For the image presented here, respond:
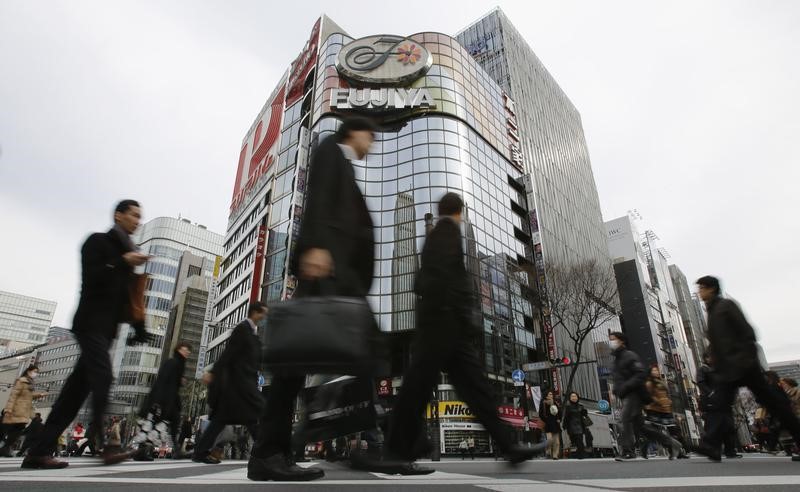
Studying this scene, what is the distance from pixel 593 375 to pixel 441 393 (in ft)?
71.8

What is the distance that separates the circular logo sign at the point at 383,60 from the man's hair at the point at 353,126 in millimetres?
37215

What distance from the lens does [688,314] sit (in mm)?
87062

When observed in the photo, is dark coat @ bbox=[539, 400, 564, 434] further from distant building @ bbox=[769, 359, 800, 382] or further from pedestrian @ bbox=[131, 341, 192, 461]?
distant building @ bbox=[769, 359, 800, 382]

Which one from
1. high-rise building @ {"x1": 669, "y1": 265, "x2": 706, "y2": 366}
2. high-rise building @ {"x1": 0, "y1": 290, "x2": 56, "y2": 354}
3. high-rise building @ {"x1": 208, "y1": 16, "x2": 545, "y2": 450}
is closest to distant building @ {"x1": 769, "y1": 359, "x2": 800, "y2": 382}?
high-rise building @ {"x1": 669, "y1": 265, "x2": 706, "y2": 366}

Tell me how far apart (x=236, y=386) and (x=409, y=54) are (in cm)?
3895

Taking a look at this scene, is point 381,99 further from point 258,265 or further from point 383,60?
point 258,265

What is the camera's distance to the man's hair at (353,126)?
2418mm

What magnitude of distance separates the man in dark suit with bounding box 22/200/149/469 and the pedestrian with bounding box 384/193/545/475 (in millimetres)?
1875

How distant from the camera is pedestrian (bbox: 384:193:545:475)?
7.91 ft

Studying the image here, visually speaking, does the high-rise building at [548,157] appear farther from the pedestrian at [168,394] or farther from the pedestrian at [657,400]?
the pedestrian at [168,394]

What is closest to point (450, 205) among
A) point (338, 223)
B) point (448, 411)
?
point (338, 223)

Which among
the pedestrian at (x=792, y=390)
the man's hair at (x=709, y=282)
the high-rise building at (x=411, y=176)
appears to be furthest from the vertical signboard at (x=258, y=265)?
the man's hair at (x=709, y=282)

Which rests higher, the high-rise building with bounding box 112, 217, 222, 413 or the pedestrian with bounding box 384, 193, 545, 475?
the high-rise building with bounding box 112, 217, 222, 413

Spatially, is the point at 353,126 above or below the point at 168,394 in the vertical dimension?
above
